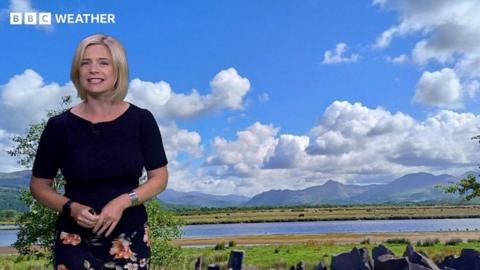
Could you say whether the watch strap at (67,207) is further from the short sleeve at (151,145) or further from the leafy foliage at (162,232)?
the leafy foliage at (162,232)

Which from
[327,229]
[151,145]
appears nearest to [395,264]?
[151,145]

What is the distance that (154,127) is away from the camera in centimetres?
303

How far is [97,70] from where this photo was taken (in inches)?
115

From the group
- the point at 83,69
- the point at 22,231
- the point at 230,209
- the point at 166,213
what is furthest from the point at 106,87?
the point at 230,209

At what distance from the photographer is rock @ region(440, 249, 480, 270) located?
8.00 m

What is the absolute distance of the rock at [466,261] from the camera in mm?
8000

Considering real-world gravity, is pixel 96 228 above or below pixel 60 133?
below

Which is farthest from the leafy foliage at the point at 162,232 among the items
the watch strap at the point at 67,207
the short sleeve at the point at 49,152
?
the watch strap at the point at 67,207

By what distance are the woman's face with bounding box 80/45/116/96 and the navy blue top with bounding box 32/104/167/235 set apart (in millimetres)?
156

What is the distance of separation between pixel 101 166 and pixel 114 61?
49cm

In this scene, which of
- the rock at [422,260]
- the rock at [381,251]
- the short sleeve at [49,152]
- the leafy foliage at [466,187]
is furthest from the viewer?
the leafy foliage at [466,187]

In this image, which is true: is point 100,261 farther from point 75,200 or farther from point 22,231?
point 22,231

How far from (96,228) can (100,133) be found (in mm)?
437

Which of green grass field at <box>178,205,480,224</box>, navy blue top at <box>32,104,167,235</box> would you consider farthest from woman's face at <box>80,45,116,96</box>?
green grass field at <box>178,205,480,224</box>
